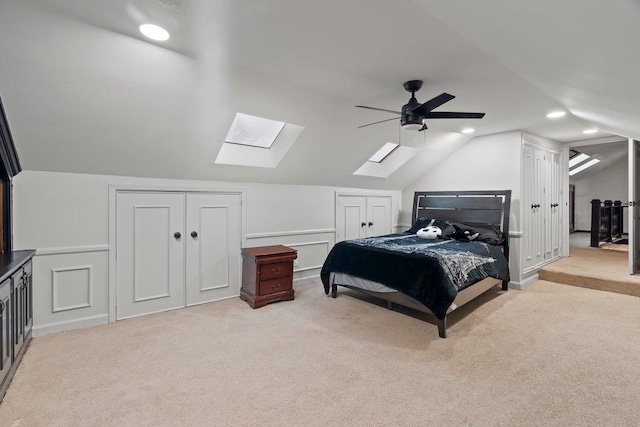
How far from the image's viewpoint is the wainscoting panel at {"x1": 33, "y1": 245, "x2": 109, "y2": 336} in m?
2.78

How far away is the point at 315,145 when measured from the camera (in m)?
3.81

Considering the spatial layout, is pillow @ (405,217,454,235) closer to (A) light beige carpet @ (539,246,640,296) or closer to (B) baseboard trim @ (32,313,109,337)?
(A) light beige carpet @ (539,246,640,296)

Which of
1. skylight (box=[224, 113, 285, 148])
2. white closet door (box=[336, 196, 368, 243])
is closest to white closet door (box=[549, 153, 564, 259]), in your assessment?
white closet door (box=[336, 196, 368, 243])

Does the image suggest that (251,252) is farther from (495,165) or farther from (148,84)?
(495,165)

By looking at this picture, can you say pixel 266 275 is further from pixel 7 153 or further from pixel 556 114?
pixel 556 114

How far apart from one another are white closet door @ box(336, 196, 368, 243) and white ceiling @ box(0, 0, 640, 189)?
1531mm

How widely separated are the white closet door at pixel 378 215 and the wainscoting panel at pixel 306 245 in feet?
2.85

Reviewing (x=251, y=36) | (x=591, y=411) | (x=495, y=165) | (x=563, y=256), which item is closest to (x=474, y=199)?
(x=495, y=165)

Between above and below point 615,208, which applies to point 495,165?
above

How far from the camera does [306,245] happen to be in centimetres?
461

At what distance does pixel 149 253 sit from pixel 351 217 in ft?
9.84

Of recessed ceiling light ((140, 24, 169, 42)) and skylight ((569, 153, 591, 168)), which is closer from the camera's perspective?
recessed ceiling light ((140, 24, 169, 42))

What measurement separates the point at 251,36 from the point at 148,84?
3.18 feet

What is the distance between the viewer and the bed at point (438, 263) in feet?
9.39
